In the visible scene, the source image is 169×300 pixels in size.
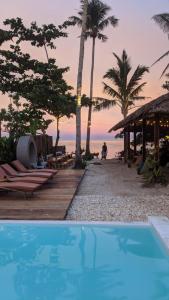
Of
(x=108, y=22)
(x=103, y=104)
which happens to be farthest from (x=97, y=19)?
(x=103, y=104)

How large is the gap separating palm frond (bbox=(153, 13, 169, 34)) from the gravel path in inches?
508

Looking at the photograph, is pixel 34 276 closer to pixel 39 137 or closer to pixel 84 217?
pixel 84 217

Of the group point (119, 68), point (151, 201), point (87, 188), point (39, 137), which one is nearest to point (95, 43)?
point (119, 68)

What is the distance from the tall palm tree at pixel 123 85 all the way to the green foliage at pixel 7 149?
17.4 metres

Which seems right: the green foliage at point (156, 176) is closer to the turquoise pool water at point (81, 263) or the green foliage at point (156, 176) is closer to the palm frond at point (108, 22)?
the turquoise pool water at point (81, 263)

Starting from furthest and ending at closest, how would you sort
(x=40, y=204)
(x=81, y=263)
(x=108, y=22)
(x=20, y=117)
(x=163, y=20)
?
(x=108, y=22)
(x=20, y=117)
(x=163, y=20)
(x=40, y=204)
(x=81, y=263)

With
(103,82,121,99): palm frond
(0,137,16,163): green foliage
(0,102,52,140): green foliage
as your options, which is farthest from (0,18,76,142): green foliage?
(103,82,121,99): palm frond

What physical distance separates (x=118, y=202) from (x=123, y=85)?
77.1 feet

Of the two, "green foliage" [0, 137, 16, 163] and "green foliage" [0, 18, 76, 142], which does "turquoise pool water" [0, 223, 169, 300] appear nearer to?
"green foliage" [0, 137, 16, 163]

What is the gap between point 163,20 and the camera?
22.3 meters

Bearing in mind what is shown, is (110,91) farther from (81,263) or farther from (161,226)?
(81,263)

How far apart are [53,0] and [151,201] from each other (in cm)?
1485

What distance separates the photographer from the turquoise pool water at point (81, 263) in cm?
467

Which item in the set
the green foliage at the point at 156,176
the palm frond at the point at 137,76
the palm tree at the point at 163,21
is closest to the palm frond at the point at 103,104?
the palm frond at the point at 137,76
